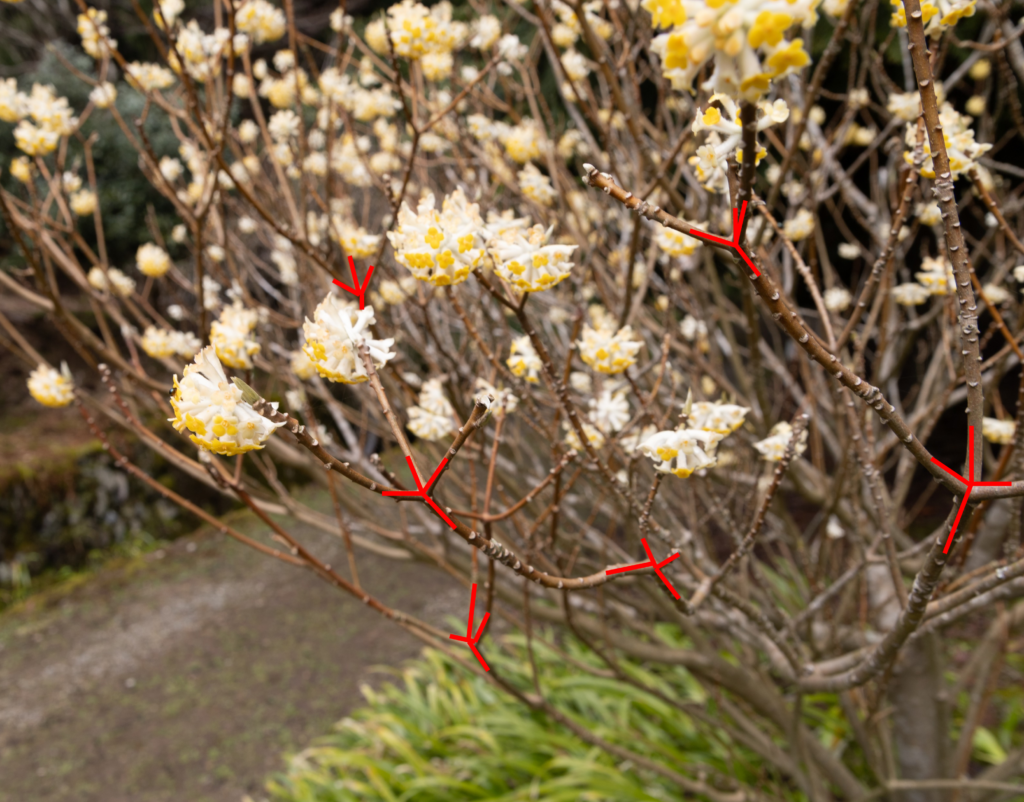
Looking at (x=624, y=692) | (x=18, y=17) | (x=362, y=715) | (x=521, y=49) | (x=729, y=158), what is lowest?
(x=362, y=715)

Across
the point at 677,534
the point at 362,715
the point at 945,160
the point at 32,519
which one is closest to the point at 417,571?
the point at 362,715

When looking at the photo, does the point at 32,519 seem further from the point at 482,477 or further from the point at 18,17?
the point at 18,17

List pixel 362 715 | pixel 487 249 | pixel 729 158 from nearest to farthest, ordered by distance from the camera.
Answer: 1. pixel 729 158
2. pixel 487 249
3. pixel 362 715

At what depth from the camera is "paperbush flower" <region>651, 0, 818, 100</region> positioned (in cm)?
44

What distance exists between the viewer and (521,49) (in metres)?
2.30

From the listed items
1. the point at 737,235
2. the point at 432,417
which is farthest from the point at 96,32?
the point at 737,235

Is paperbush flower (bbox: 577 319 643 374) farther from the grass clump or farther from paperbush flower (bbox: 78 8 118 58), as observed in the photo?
the grass clump

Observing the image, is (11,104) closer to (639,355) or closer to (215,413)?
(215,413)

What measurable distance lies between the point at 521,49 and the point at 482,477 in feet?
4.84

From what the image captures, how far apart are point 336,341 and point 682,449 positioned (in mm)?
450

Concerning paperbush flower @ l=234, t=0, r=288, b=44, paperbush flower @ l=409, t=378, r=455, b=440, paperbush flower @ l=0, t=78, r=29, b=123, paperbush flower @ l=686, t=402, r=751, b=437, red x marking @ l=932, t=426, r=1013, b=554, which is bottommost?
red x marking @ l=932, t=426, r=1013, b=554

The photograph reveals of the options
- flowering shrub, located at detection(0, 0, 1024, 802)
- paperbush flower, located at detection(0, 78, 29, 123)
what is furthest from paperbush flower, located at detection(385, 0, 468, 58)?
paperbush flower, located at detection(0, 78, 29, 123)

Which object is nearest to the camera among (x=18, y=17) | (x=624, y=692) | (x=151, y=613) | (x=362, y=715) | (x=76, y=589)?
(x=624, y=692)

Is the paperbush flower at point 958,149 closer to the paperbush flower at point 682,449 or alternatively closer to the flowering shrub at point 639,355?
the flowering shrub at point 639,355
